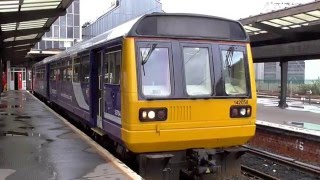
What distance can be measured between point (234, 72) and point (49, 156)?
353cm

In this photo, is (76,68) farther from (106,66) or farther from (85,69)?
(106,66)

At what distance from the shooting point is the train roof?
6.96 meters

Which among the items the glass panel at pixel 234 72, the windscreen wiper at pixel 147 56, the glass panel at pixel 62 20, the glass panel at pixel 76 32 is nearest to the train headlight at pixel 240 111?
the glass panel at pixel 234 72

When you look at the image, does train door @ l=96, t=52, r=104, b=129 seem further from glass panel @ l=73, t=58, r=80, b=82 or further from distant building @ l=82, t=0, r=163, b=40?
distant building @ l=82, t=0, r=163, b=40

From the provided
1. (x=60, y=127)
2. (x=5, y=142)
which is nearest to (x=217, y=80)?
(x=5, y=142)

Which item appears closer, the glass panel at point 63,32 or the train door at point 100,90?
the train door at point 100,90

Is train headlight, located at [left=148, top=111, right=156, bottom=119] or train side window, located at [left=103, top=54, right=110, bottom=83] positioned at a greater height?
train side window, located at [left=103, top=54, right=110, bottom=83]

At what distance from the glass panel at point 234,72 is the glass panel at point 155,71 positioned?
1060 millimetres

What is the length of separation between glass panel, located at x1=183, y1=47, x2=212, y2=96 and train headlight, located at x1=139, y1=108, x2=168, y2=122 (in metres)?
0.59

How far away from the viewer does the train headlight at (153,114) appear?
673 centimetres

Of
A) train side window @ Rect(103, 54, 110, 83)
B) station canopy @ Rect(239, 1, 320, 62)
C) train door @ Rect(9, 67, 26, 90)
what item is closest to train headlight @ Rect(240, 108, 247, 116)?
train side window @ Rect(103, 54, 110, 83)

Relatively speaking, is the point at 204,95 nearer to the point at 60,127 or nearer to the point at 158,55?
the point at 158,55

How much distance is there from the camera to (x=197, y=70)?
286 inches

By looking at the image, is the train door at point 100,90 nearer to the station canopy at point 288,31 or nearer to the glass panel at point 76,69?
the glass panel at point 76,69
